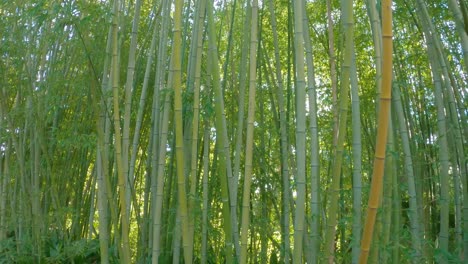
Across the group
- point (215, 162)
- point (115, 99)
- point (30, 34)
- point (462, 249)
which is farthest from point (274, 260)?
point (30, 34)

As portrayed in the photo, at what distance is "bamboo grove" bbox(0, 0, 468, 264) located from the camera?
266cm

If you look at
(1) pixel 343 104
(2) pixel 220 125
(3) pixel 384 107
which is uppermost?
(2) pixel 220 125

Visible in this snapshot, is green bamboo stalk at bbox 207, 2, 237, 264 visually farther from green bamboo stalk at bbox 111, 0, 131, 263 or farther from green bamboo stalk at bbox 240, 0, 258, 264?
green bamboo stalk at bbox 111, 0, 131, 263

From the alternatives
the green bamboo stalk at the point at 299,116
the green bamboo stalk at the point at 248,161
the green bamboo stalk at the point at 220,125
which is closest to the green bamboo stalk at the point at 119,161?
the green bamboo stalk at the point at 220,125

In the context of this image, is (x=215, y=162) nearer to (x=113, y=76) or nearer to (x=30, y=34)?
(x=113, y=76)

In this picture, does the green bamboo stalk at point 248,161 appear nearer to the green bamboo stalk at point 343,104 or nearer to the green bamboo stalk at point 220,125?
the green bamboo stalk at point 220,125

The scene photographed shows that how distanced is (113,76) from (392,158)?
55.7 inches

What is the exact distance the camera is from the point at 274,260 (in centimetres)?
443

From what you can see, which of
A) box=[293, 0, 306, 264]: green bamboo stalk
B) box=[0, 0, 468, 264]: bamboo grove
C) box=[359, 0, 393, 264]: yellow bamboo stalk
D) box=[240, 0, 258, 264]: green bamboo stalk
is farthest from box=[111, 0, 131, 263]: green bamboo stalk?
box=[359, 0, 393, 264]: yellow bamboo stalk

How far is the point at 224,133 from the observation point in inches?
111

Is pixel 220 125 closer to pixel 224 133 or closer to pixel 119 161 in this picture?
pixel 224 133

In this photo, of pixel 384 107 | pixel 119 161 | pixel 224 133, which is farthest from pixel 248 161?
pixel 384 107

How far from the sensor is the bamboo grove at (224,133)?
266cm

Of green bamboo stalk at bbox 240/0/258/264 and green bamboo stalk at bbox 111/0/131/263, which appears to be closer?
green bamboo stalk at bbox 240/0/258/264
